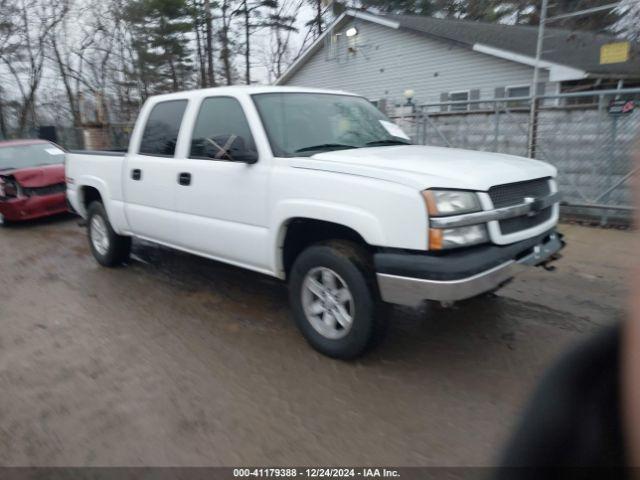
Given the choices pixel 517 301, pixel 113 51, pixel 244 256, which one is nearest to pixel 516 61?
pixel 517 301

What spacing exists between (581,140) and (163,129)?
616 cm

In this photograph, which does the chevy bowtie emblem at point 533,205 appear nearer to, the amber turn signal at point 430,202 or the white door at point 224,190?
the amber turn signal at point 430,202

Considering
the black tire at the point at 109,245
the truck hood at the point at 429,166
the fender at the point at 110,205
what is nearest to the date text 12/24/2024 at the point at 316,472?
the truck hood at the point at 429,166

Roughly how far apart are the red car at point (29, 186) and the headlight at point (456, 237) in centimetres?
803

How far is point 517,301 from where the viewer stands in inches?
182

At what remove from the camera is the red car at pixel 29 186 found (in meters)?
8.48

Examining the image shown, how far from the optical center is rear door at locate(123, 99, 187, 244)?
469cm

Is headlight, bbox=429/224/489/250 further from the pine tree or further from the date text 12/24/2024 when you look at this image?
the pine tree

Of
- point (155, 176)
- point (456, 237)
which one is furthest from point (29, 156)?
point (456, 237)

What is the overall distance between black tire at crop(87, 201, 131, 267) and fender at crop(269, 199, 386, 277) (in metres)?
2.88

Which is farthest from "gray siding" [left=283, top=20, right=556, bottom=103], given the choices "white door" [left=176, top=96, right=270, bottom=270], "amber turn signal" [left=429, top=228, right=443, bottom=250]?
"amber turn signal" [left=429, top=228, right=443, bottom=250]

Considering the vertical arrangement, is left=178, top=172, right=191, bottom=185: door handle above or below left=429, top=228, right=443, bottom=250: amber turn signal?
above

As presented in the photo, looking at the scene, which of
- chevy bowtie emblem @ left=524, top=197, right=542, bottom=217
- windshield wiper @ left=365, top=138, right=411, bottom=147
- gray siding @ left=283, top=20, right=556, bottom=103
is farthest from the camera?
gray siding @ left=283, top=20, right=556, bottom=103

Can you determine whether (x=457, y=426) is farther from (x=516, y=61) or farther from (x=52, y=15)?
(x=52, y=15)
